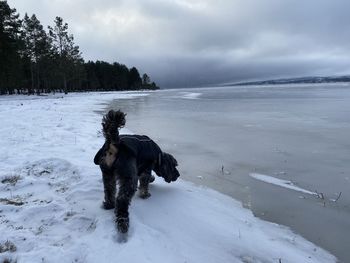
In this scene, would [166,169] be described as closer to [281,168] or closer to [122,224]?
[122,224]

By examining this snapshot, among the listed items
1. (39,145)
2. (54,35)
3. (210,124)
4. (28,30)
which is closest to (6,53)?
(28,30)

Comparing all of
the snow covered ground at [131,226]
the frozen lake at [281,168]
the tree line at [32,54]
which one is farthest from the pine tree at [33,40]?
the snow covered ground at [131,226]

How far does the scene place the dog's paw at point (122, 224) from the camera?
386 cm

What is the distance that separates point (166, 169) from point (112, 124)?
1648mm

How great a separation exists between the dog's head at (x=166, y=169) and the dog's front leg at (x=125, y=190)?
40.5 inches

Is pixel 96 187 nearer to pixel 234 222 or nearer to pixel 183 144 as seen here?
pixel 234 222

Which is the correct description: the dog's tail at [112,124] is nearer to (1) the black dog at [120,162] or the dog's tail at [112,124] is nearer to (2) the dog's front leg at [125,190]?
(1) the black dog at [120,162]

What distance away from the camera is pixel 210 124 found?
15086mm

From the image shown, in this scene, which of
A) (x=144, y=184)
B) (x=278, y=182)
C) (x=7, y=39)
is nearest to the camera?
(x=144, y=184)

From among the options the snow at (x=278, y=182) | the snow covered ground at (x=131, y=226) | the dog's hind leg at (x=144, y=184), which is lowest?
the snow at (x=278, y=182)

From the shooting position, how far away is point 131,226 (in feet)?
13.1

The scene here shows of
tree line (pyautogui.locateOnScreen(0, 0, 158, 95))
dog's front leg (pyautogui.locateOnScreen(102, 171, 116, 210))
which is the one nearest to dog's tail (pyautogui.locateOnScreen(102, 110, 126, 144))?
dog's front leg (pyautogui.locateOnScreen(102, 171, 116, 210))

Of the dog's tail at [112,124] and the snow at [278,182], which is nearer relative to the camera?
the dog's tail at [112,124]

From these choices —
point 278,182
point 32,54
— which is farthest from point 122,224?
point 32,54
